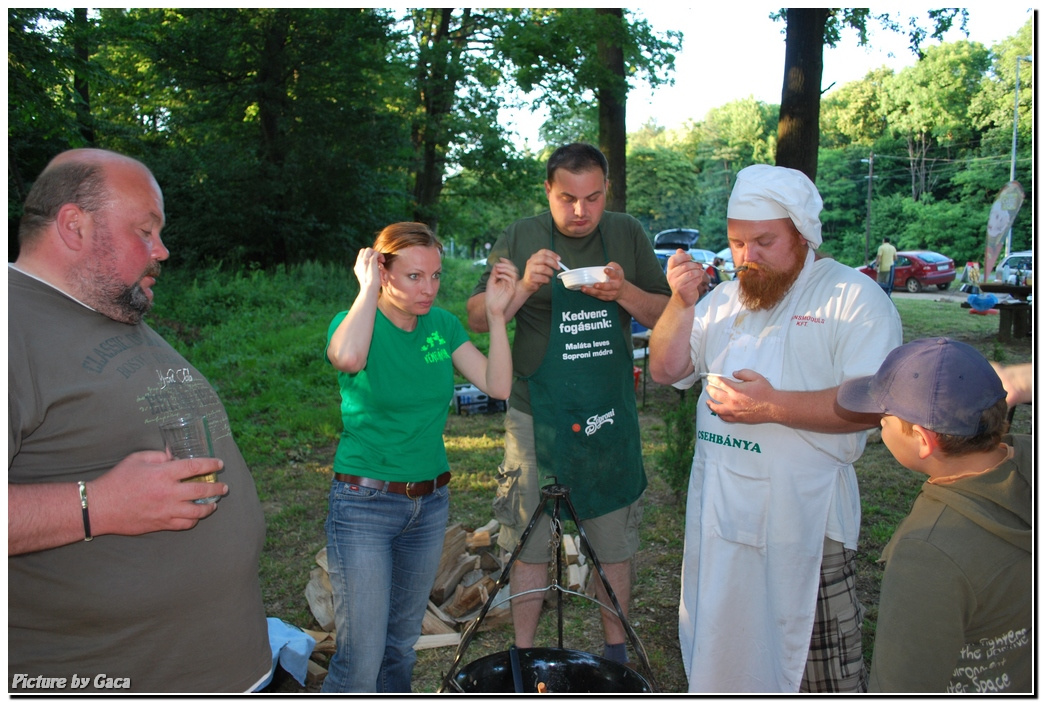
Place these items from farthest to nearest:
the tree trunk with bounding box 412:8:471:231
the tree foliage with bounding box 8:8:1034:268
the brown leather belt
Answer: the tree trunk with bounding box 412:8:471:231 → the tree foliage with bounding box 8:8:1034:268 → the brown leather belt

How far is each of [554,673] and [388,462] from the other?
89 centimetres

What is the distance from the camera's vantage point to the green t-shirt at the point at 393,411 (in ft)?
8.11

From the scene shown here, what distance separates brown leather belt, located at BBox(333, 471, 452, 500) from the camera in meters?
2.44

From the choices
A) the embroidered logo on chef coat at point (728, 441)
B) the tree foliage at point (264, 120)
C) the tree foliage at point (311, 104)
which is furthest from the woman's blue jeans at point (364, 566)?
the tree foliage at point (264, 120)

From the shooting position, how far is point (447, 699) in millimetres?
2057

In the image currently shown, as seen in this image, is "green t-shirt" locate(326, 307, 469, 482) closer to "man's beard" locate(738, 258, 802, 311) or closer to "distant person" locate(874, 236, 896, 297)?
"man's beard" locate(738, 258, 802, 311)

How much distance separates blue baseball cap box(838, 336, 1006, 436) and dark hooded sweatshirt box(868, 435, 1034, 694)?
138 millimetres

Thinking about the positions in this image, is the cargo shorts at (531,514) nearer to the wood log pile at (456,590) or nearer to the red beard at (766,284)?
the wood log pile at (456,590)

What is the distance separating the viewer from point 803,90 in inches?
242

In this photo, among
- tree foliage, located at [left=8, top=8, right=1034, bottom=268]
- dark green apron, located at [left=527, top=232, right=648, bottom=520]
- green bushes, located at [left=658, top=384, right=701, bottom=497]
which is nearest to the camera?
dark green apron, located at [left=527, top=232, right=648, bottom=520]

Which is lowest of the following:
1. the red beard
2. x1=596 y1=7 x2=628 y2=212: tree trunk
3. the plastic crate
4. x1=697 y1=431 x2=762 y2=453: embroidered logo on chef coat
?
the plastic crate

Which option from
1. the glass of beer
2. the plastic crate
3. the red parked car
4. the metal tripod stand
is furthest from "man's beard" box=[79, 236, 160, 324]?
the red parked car

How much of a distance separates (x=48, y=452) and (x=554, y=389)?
1.86 metres

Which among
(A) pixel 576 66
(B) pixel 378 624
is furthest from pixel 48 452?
(A) pixel 576 66
